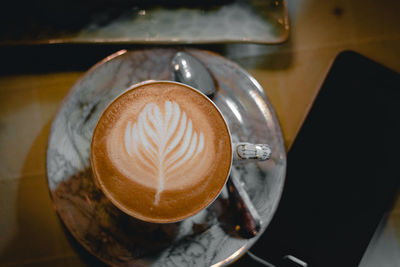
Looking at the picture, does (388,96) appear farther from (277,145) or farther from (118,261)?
(118,261)

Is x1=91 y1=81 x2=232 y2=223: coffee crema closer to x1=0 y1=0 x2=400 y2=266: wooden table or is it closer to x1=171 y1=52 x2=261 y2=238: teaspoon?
x1=171 y1=52 x2=261 y2=238: teaspoon

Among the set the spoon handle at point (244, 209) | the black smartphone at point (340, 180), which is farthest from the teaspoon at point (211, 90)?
the black smartphone at point (340, 180)

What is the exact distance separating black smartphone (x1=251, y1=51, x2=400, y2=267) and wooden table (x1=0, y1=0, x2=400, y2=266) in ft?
0.23

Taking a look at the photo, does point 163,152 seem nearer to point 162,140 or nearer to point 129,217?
point 162,140

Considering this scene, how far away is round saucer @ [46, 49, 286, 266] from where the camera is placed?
0.56 meters

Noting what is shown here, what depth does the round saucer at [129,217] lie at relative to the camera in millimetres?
564

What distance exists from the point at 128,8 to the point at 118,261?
1.79ft

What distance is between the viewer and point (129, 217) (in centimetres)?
59

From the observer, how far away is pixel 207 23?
681 mm

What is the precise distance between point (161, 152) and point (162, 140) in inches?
0.8

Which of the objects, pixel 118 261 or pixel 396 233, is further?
pixel 396 233

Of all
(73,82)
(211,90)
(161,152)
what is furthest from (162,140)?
(73,82)

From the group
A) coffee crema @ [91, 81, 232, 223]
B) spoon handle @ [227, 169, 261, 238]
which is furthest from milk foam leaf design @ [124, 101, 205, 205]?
spoon handle @ [227, 169, 261, 238]

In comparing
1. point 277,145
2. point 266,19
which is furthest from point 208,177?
point 266,19
